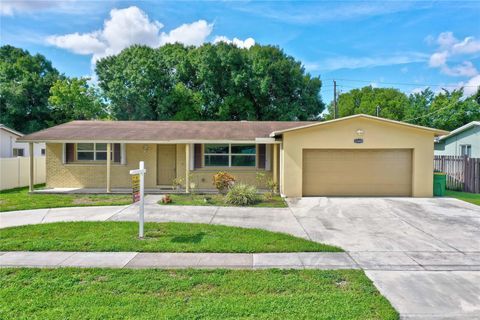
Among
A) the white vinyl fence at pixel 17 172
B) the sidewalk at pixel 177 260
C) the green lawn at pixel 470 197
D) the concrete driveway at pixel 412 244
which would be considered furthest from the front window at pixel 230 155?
the white vinyl fence at pixel 17 172

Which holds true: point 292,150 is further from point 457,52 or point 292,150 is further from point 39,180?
point 457,52

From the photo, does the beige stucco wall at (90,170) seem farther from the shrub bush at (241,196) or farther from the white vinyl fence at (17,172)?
the shrub bush at (241,196)

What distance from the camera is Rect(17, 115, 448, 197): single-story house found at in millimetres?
13156

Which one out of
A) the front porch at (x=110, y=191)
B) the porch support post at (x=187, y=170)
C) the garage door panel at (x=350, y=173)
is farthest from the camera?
the front porch at (x=110, y=191)

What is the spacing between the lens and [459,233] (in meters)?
7.90

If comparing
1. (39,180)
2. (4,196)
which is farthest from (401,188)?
(39,180)

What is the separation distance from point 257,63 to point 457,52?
18714mm

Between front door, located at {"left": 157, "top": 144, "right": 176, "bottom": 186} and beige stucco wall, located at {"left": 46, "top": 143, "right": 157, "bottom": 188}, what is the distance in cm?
41

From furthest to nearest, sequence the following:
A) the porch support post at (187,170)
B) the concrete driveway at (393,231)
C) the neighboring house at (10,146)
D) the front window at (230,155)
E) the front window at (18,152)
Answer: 1. the front window at (18,152)
2. the neighboring house at (10,146)
3. the front window at (230,155)
4. the porch support post at (187,170)
5. the concrete driveway at (393,231)

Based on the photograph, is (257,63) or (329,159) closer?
(329,159)

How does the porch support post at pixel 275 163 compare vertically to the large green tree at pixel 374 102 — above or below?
below

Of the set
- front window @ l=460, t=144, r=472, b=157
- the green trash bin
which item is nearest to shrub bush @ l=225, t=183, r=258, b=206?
the green trash bin

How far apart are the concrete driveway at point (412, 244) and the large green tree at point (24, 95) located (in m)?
30.4

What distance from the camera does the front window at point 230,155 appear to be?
49.4 feet
